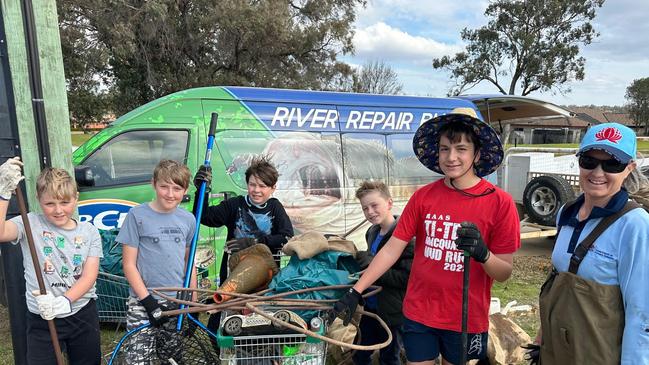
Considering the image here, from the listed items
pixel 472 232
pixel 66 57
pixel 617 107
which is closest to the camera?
pixel 472 232

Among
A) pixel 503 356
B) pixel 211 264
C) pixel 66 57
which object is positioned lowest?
pixel 503 356

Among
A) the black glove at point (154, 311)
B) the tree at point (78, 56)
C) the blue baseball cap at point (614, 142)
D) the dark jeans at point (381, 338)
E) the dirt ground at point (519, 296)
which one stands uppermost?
the tree at point (78, 56)

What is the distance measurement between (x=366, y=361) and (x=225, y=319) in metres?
1.52

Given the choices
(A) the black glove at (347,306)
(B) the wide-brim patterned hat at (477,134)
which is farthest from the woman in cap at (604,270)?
(A) the black glove at (347,306)

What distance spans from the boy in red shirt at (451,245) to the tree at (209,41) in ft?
44.2

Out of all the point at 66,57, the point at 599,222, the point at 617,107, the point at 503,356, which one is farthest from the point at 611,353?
the point at 617,107

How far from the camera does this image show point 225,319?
2021 millimetres

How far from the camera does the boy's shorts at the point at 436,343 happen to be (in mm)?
2229

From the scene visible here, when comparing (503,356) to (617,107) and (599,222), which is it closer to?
(599,222)

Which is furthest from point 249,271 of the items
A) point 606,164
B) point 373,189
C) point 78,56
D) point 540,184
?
point 78,56

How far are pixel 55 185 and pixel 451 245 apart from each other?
2061mm

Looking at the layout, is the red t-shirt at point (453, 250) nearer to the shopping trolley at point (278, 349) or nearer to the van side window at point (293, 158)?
the shopping trolley at point (278, 349)

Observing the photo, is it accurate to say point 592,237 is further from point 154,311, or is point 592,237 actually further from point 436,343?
point 154,311

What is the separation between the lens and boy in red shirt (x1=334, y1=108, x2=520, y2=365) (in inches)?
83.1
